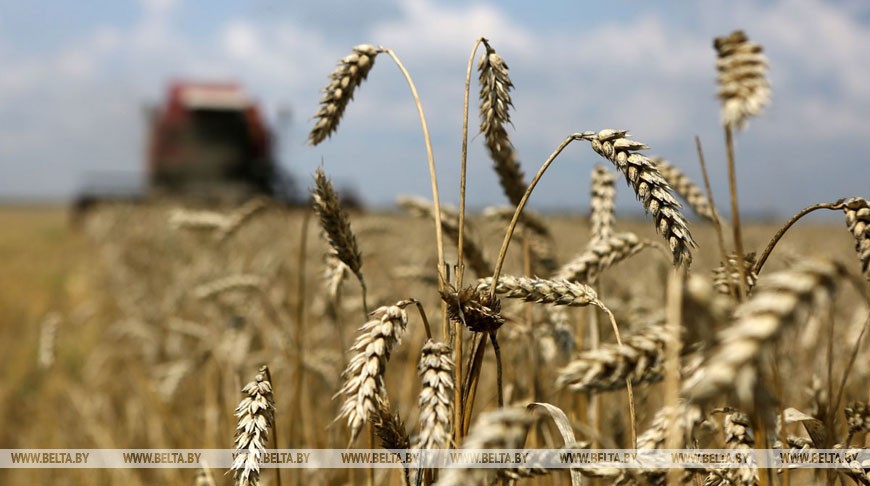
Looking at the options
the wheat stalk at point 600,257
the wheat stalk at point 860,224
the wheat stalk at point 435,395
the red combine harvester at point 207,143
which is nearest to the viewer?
the wheat stalk at point 435,395

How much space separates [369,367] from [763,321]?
47 cm

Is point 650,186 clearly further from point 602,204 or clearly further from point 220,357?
point 220,357

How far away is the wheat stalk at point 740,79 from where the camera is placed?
78cm

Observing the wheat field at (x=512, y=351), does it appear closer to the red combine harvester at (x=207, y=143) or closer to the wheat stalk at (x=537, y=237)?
the wheat stalk at (x=537, y=237)

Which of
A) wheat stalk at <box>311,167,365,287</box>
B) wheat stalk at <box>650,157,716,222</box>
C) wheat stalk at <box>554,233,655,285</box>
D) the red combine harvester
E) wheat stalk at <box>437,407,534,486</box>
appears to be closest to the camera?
wheat stalk at <box>437,407,534,486</box>

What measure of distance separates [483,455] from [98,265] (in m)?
11.1

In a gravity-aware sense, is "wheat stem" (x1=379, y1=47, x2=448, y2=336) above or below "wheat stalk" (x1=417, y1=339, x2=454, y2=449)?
above

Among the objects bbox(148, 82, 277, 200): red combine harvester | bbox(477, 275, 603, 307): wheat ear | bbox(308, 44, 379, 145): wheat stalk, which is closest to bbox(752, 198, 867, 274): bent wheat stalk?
bbox(477, 275, 603, 307): wheat ear

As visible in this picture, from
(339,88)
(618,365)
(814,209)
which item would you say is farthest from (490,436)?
(339,88)

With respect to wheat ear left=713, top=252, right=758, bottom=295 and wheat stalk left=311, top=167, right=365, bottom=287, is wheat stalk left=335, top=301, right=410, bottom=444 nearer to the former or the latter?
wheat stalk left=311, top=167, right=365, bottom=287

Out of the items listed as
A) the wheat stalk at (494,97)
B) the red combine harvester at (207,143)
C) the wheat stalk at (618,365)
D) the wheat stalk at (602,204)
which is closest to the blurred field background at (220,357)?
the wheat stalk at (618,365)

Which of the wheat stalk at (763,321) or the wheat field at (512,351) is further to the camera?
the wheat field at (512,351)

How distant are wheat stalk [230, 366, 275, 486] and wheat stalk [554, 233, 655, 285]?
22.6 inches

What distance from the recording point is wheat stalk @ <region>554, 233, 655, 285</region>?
1.29 m
